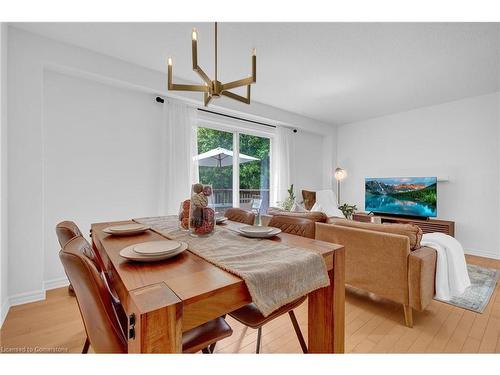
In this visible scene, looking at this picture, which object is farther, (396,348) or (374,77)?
(374,77)

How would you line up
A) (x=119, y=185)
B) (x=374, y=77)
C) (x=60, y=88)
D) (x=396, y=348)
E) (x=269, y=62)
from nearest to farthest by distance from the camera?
(x=396, y=348), (x=60, y=88), (x=269, y=62), (x=119, y=185), (x=374, y=77)

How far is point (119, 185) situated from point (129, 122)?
79 cm

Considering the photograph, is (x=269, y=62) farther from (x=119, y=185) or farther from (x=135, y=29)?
(x=119, y=185)

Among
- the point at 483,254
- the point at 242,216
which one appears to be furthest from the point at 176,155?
the point at 483,254

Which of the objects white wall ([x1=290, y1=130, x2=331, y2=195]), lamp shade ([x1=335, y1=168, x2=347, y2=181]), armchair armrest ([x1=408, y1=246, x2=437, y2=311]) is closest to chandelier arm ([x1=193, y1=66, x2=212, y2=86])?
armchair armrest ([x1=408, y1=246, x2=437, y2=311])

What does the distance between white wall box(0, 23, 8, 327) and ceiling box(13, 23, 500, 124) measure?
34 centimetres

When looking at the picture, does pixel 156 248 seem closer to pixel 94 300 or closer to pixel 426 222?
pixel 94 300

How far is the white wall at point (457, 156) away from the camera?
11.6ft

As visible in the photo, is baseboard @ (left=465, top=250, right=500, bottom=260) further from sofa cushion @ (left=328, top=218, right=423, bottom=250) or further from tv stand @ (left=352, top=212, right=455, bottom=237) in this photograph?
sofa cushion @ (left=328, top=218, right=423, bottom=250)

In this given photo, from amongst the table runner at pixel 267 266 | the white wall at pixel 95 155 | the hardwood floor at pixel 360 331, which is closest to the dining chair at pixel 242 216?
the table runner at pixel 267 266

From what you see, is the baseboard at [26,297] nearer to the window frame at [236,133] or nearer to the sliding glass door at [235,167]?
the sliding glass door at [235,167]

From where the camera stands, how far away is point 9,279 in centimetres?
206

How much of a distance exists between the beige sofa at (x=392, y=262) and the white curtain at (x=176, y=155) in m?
2.07

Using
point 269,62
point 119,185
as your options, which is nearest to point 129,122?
point 119,185
